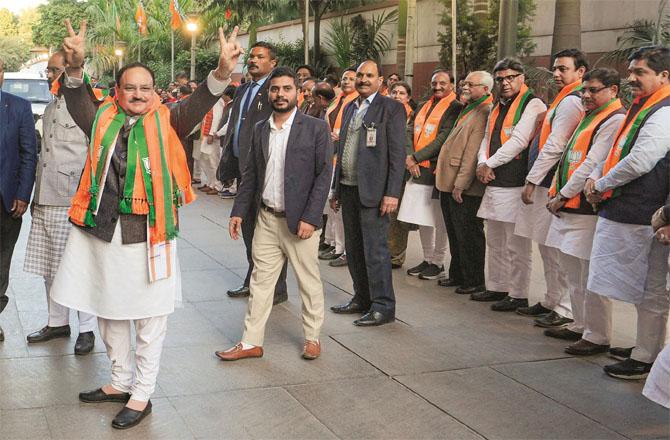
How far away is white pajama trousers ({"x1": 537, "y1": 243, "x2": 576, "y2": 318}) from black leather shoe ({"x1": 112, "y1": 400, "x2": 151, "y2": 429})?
147 inches

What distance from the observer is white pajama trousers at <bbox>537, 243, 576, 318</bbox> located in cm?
724

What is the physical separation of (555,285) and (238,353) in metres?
2.85

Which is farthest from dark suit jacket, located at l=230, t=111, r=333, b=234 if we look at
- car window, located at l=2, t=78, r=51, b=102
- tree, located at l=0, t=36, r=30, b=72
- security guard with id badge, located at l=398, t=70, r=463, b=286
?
tree, located at l=0, t=36, r=30, b=72

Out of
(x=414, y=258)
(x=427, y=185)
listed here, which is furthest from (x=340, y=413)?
(x=414, y=258)

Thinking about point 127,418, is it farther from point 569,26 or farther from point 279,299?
point 569,26

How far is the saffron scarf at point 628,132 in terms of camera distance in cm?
577

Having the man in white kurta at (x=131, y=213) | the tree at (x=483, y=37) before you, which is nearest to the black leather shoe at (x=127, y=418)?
the man in white kurta at (x=131, y=213)

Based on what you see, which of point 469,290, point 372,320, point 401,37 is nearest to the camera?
point 372,320

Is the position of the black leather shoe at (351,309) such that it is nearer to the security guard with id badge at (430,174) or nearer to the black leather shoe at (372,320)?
the black leather shoe at (372,320)

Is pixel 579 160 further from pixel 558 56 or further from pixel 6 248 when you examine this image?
pixel 6 248

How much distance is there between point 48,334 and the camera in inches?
253

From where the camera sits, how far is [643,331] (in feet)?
19.3

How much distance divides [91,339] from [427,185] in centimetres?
402

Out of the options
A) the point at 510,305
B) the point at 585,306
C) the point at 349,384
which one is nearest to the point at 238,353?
the point at 349,384
